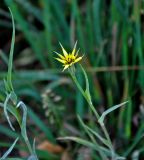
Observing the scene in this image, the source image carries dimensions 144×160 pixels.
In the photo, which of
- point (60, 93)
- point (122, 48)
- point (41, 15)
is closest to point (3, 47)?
point (41, 15)

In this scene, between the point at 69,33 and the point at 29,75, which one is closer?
the point at 29,75

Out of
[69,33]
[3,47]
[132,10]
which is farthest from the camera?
[3,47]

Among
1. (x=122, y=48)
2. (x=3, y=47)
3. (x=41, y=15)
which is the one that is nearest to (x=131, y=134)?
(x=122, y=48)

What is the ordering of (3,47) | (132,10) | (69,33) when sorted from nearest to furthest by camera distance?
(132,10) → (69,33) → (3,47)

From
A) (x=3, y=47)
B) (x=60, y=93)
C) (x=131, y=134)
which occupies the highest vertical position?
(x=3, y=47)

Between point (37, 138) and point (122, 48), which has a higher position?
point (122, 48)

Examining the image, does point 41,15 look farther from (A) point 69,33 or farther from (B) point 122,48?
(B) point 122,48
